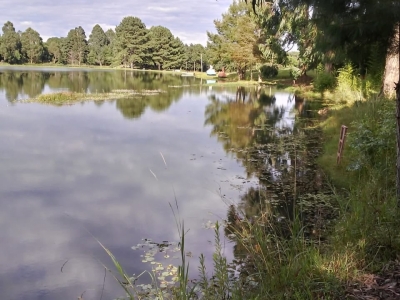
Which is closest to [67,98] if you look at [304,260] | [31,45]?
[304,260]

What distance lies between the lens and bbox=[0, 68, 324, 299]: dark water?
4875mm

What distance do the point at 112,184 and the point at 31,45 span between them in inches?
3422

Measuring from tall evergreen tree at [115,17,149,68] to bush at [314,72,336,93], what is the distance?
57.5 metres

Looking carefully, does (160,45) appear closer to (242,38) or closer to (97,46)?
(97,46)

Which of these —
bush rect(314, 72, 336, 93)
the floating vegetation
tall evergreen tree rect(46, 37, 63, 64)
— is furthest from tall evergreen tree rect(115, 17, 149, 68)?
bush rect(314, 72, 336, 93)

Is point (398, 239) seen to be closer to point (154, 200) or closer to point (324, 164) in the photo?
point (154, 200)

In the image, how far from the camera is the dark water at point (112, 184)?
16.0ft

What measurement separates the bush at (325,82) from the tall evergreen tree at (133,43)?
57504 millimetres

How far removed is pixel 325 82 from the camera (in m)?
22.9

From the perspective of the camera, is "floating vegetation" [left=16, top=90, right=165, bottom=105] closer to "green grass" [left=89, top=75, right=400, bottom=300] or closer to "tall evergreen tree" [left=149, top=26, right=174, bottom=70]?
"green grass" [left=89, top=75, right=400, bottom=300]

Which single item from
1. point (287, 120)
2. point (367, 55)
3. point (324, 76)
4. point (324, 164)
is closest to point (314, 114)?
point (287, 120)

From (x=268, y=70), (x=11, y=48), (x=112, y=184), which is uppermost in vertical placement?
(x=11, y=48)

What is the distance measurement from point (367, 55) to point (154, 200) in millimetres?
4422

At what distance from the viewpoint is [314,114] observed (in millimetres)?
16922
